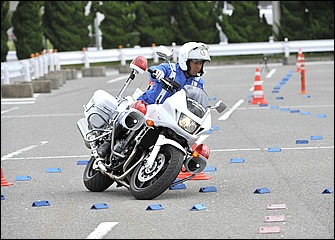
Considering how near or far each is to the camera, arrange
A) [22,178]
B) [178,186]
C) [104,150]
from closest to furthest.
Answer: [104,150] → [178,186] → [22,178]

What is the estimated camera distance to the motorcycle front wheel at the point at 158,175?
9945 mm

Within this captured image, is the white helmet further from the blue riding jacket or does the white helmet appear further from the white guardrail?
the white guardrail

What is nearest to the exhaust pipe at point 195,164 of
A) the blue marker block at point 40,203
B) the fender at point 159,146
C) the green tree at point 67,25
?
the fender at point 159,146

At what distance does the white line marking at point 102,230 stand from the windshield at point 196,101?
1.85 metres

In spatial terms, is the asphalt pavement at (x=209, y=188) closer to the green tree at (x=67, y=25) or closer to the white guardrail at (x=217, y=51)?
the white guardrail at (x=217, y=51)

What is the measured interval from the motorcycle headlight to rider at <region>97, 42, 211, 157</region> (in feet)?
2.13

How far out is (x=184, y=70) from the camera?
1091 centimetres

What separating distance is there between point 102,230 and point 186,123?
2.00 m

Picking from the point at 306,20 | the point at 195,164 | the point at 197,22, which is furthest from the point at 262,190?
the point at 306,20

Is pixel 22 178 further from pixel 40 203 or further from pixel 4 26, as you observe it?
pixel 4 26

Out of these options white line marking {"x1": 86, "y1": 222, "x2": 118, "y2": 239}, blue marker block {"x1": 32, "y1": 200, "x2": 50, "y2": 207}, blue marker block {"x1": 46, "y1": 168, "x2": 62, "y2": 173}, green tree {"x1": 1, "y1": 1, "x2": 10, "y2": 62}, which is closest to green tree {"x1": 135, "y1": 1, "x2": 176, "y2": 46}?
green tree {"x1": 1, "y1": 1, "x2": 10, "y2": 62}

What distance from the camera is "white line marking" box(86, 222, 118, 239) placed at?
8.24 metres

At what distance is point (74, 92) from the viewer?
2958 cm

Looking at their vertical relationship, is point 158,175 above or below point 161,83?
below
